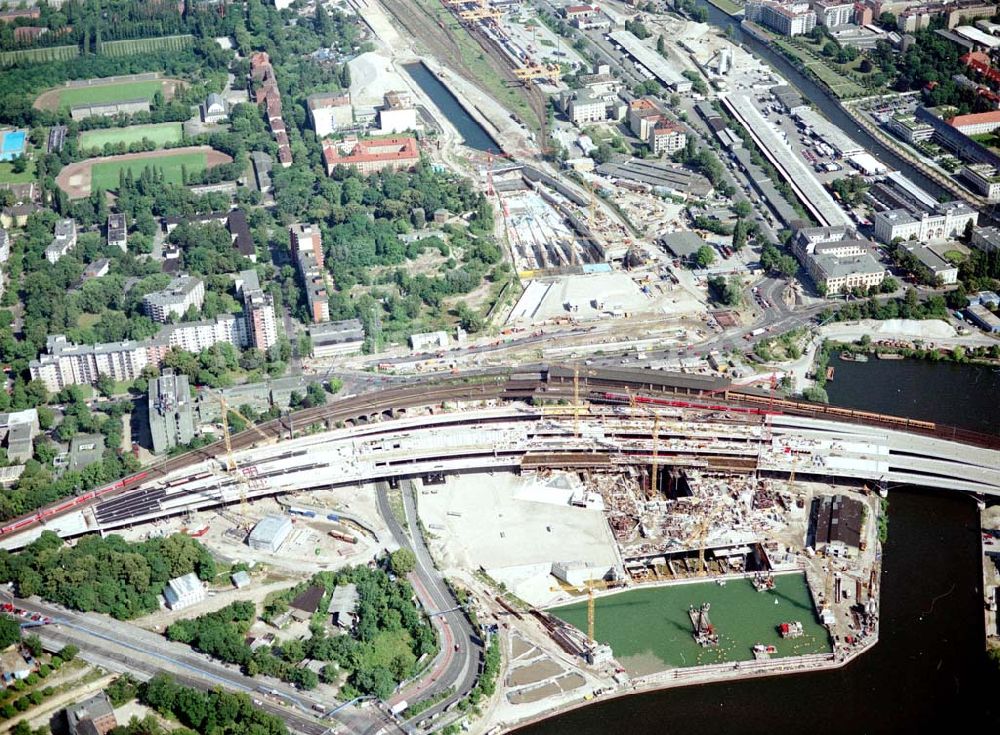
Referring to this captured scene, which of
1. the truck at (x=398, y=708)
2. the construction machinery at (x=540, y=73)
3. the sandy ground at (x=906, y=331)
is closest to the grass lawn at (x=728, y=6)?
the construction machinery at (x=540, y=73)

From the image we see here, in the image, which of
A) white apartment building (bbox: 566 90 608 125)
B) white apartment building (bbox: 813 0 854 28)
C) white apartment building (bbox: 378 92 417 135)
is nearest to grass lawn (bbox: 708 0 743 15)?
Answer: white apartment building (bbox: 813 0 854 28)

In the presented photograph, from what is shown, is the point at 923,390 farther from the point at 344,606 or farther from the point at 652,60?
the point at 652,60

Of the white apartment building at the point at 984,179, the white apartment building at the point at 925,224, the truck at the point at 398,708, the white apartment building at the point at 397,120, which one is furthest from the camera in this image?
the white apartment building at the point at 397,120

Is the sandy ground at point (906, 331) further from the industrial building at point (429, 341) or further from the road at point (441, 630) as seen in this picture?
the road at point (441, 630)

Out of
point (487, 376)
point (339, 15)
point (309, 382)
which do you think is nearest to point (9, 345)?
point (309, 382)

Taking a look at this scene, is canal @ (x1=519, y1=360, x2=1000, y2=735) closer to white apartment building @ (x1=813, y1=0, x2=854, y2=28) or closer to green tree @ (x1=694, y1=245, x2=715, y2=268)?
green tree @ (x1=694, y1=245, x2=715, y2=268)

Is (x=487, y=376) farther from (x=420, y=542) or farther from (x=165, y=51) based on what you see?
(x=165, y=51)

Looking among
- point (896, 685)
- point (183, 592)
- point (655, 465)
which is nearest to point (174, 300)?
point (183, 592)
